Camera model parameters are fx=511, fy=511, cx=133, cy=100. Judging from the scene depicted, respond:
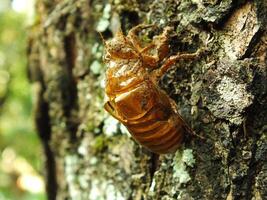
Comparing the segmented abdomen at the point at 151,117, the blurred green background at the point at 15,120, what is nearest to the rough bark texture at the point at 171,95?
the segmented abdomen at the point at 151,117

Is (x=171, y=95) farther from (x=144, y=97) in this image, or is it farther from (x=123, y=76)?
(x=123, y=76)

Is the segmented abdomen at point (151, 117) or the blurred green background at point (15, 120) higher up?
the blurred green background at point (15, 120)

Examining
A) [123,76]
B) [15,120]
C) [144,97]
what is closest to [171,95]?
[144,97]

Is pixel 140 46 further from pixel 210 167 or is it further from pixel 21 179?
pixel 21 179

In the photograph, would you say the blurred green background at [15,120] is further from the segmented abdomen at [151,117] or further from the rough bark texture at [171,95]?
the segmented abdomen at [151,117]

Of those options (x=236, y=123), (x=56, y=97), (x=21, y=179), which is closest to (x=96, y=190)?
(x=56, y=97)

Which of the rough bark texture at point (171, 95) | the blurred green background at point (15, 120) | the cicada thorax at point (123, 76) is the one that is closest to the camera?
the rough bark texture at point (171, 95)

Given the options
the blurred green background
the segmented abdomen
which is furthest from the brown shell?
the blurred green background

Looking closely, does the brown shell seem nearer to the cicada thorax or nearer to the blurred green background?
the cicada thorax
